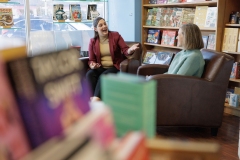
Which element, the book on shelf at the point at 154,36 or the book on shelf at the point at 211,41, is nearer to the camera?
the book on shelf at the point at 211,41

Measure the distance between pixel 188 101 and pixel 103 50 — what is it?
1432 mm

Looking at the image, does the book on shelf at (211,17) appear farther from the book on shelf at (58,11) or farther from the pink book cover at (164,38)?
the book on shelf at (58,11)

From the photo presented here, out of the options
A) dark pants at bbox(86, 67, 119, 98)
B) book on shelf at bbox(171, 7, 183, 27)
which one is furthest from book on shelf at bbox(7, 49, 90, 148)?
book on shelf at bbox(171, 7, 183, 27)

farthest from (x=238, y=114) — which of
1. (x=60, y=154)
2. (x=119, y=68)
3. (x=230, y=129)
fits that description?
(x=60, y=154)

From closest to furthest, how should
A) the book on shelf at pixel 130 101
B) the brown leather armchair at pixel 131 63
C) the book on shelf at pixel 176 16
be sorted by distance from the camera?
the book on shelf at pixel 130 101 < the brown leather armchair at pixel 131 63 < the book on shelf at pixel 176 16

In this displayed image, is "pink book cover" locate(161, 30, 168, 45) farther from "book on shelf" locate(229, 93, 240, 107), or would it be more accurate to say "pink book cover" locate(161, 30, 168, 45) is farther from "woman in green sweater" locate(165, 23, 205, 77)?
"woman in green sweater" locate(165, 23, 205, 77)

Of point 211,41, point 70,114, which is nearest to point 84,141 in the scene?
point 70,114

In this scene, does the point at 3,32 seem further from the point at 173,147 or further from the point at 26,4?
the point at 173,147

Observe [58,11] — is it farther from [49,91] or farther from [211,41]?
[49,91]

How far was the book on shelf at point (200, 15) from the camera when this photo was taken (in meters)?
3.71

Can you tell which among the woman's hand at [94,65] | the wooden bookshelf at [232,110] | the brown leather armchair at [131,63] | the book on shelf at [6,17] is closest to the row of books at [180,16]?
the brown leather armchair at [131,63]

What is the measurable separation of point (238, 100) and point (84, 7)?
2595 millimetres

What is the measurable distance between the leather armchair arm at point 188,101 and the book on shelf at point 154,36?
1.96m

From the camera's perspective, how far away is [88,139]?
0.51 meters
